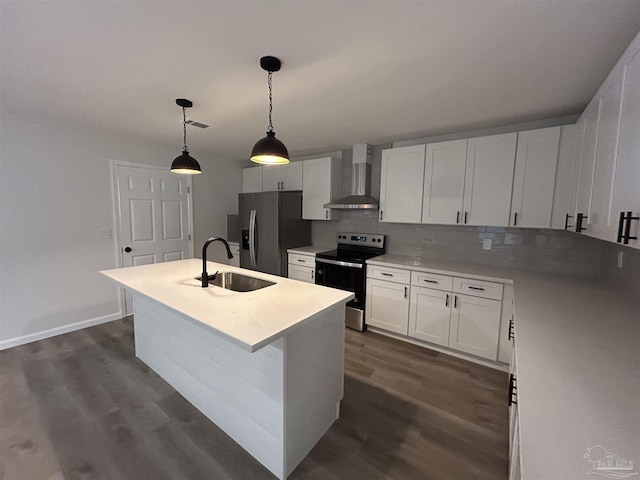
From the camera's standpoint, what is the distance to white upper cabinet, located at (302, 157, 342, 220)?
12.7 ft

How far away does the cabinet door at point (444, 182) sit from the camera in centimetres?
286

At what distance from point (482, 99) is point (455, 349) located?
2.34 m

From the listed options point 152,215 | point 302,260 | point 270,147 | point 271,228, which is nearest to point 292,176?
point 271,228

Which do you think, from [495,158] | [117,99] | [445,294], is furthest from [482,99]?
[117,99]

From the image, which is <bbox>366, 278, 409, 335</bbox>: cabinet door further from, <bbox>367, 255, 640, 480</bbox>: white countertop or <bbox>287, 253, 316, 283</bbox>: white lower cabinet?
<bbox>367, 255, 640, 480</bbox>: white countertop

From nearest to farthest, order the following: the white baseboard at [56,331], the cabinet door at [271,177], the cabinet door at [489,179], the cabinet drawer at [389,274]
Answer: the cabinet door at [489,179] → the white baseboard at [56,331] → the cabinet drawer at [389,274] → the cabinet door at [271,177]

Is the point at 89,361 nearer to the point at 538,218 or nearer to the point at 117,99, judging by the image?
the point at 117,99

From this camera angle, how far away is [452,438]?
1798mm

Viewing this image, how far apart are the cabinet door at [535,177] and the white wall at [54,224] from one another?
14.6ft

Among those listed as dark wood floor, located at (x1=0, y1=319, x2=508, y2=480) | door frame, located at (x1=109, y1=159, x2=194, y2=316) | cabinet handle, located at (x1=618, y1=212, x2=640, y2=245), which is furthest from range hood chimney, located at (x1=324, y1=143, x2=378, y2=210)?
door frame, located at (x1=109, y1=159, x2=194, y2=316)

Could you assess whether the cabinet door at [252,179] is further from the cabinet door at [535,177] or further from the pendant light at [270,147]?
the cabinet door at [535,177]

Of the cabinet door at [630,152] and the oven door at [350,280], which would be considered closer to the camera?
the cabinet door at [630,152]

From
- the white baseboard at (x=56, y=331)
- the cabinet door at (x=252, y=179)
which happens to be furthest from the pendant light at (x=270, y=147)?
the white baseboard at (x=56, y=331)

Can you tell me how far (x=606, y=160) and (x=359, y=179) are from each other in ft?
8.12
